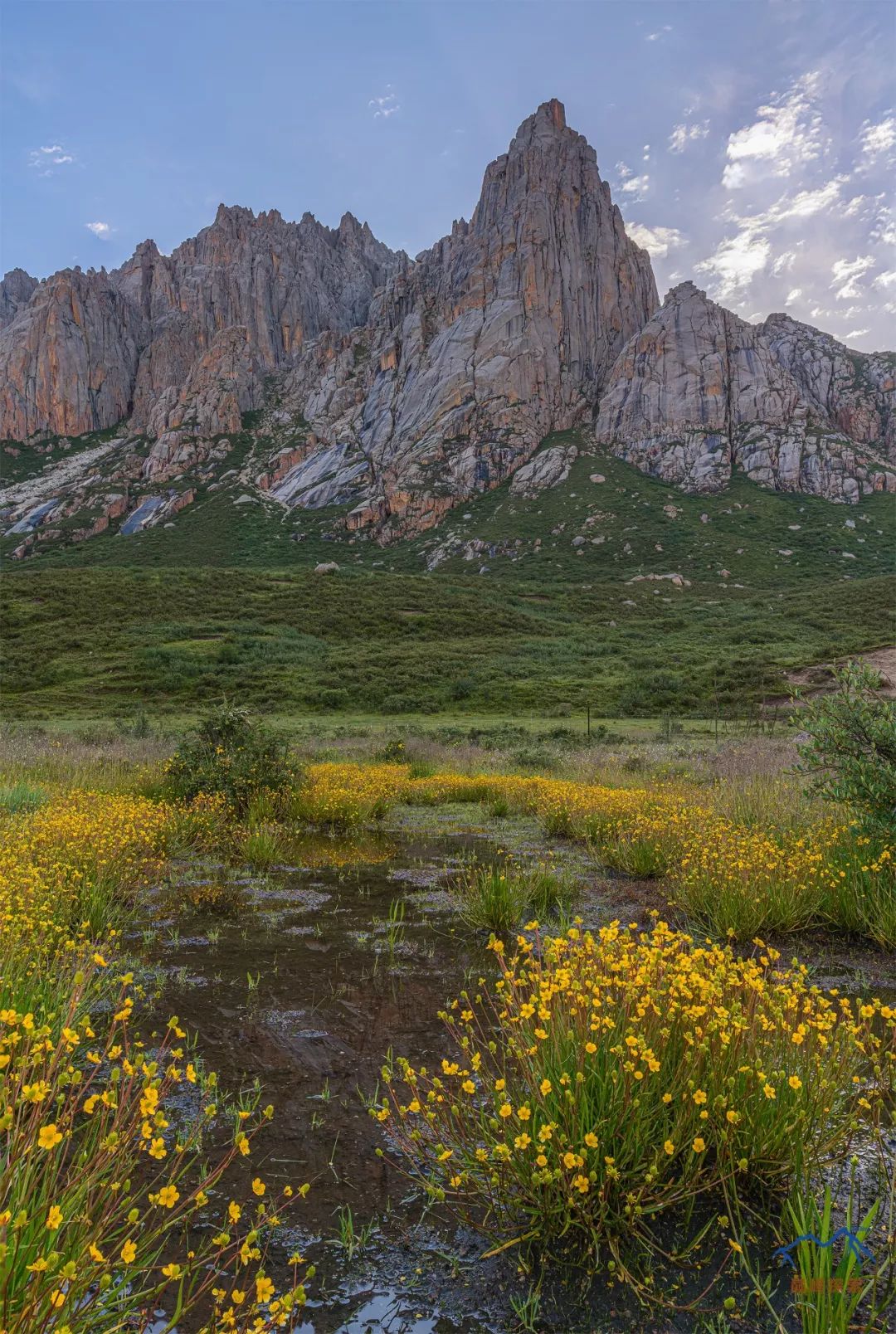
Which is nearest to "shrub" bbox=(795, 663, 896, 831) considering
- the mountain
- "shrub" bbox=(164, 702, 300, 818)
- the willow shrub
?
the willow shrub

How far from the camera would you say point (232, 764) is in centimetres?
1426

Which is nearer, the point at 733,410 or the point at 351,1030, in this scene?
the point at 351,1030

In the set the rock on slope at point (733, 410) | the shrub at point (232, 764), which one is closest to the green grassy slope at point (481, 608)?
the rock on slope at point (733, 410)

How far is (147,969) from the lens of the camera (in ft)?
21.2

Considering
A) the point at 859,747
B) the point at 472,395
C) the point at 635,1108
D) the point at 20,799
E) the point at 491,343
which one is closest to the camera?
the point at 635,1108

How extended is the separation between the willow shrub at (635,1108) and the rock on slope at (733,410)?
141 m

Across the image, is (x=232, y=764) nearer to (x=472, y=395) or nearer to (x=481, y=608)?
(x=481, y=608)

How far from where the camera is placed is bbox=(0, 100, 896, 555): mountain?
140 metres

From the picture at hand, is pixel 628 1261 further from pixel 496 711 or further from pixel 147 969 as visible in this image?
pixel 496 711

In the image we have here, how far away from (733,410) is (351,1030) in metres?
160

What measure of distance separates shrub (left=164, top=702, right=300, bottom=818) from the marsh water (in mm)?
2464

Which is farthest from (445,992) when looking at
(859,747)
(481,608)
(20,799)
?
(481,608)

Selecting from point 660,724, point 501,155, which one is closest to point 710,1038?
point 660,724

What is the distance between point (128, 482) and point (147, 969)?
179827mm
